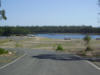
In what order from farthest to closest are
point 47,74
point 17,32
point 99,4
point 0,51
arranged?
1. point 17,32
2. point 0,51
3. point 99,4
4. point 47,74

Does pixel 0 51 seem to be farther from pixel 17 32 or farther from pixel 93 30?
pixel 17 32

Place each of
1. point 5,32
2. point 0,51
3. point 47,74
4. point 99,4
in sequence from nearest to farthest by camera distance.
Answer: point 47,74 < point 99,4 < point 0,51 < point 5,32

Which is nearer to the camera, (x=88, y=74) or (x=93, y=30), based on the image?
(x=88, y=74)

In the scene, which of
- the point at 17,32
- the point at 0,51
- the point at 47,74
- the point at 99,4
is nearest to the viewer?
the point at 47,74

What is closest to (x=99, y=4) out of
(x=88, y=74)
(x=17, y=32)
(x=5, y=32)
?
(x=88, y=74)

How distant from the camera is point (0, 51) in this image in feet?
128

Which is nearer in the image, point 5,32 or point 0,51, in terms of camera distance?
point 0,51

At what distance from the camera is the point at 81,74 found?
14.7 metres

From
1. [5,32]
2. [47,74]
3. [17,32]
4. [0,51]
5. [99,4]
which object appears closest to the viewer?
[47,74]

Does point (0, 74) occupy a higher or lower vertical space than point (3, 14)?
lower

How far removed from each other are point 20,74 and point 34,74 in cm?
79

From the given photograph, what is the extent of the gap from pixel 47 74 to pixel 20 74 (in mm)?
1517

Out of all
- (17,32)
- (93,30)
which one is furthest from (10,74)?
(17,32)

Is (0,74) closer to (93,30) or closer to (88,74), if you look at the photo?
(88,74)
